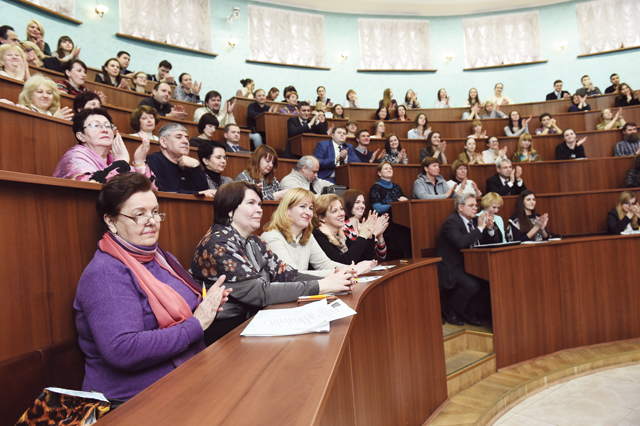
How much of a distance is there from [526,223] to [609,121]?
3.22 meters

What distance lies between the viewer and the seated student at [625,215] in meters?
3.47

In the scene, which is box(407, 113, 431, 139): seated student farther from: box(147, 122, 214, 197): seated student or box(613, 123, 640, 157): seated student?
box(147, 122, 214, 197): seated student

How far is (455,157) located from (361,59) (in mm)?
4080

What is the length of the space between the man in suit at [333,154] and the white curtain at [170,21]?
408 centimetres

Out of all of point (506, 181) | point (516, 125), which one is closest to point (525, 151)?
point (506, 181)

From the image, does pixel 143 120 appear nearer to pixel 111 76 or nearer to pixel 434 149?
pixel 111 76

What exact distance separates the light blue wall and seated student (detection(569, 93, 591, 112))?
211cm

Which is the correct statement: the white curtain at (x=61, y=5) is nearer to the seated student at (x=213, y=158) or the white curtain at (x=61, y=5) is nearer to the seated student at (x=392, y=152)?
the seated student at (x=213, y=158)

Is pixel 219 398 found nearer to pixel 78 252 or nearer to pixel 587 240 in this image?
pixel 78 252

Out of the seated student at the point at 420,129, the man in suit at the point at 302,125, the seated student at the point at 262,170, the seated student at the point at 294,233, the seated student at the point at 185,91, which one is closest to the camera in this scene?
the seated student at the point at 294,233

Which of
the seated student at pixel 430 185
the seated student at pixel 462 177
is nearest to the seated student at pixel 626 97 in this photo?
the seated student at pixel 462 177

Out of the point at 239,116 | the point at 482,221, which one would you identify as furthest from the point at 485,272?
the point at 239,116

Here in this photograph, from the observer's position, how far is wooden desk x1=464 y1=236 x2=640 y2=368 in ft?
8.75

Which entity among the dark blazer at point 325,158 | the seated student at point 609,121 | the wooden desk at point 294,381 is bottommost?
the wooden desk at point 294,381
